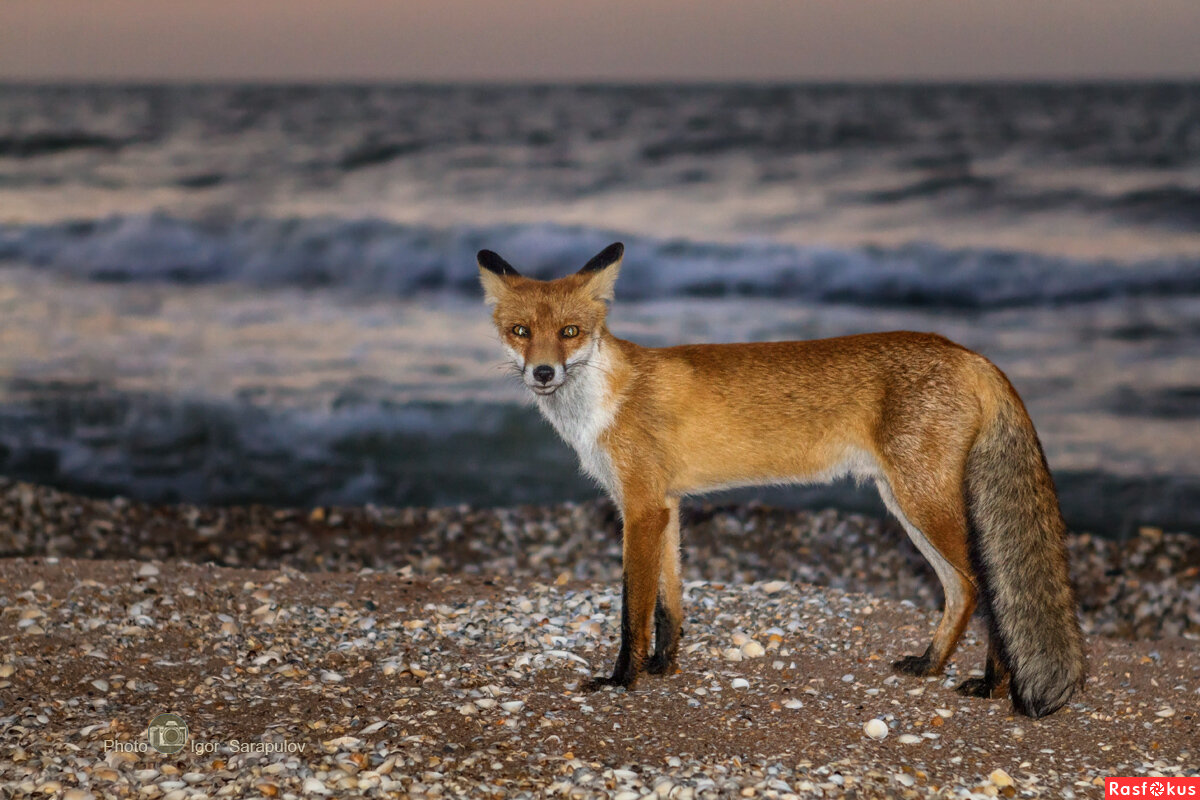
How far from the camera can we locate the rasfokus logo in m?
4.65

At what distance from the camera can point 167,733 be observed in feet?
15.6

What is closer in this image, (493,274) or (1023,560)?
(1023,560)

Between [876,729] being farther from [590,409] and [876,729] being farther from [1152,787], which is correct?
[590,409]

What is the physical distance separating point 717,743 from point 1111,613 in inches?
221

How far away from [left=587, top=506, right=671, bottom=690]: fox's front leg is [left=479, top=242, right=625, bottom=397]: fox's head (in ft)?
2.64

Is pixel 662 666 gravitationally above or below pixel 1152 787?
above

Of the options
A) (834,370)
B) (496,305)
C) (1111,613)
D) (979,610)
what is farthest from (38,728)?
(1111,613)

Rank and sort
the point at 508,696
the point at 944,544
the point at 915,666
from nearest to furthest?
1. the point at 944,544
2. the point at 508,696
3. the point at 915,666

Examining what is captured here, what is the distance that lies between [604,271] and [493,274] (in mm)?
573

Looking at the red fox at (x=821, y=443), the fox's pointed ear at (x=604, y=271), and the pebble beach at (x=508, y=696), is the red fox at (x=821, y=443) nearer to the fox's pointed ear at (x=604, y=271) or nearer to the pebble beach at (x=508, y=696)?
the fox's pointed ear at (x=604, y=271)

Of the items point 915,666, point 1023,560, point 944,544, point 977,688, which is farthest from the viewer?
point 915,666

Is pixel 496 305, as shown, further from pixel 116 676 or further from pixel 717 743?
pixel 116 676

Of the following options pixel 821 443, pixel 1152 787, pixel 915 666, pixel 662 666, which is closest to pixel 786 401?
pixel 821 443

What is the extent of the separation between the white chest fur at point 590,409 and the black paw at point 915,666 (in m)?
1.89
